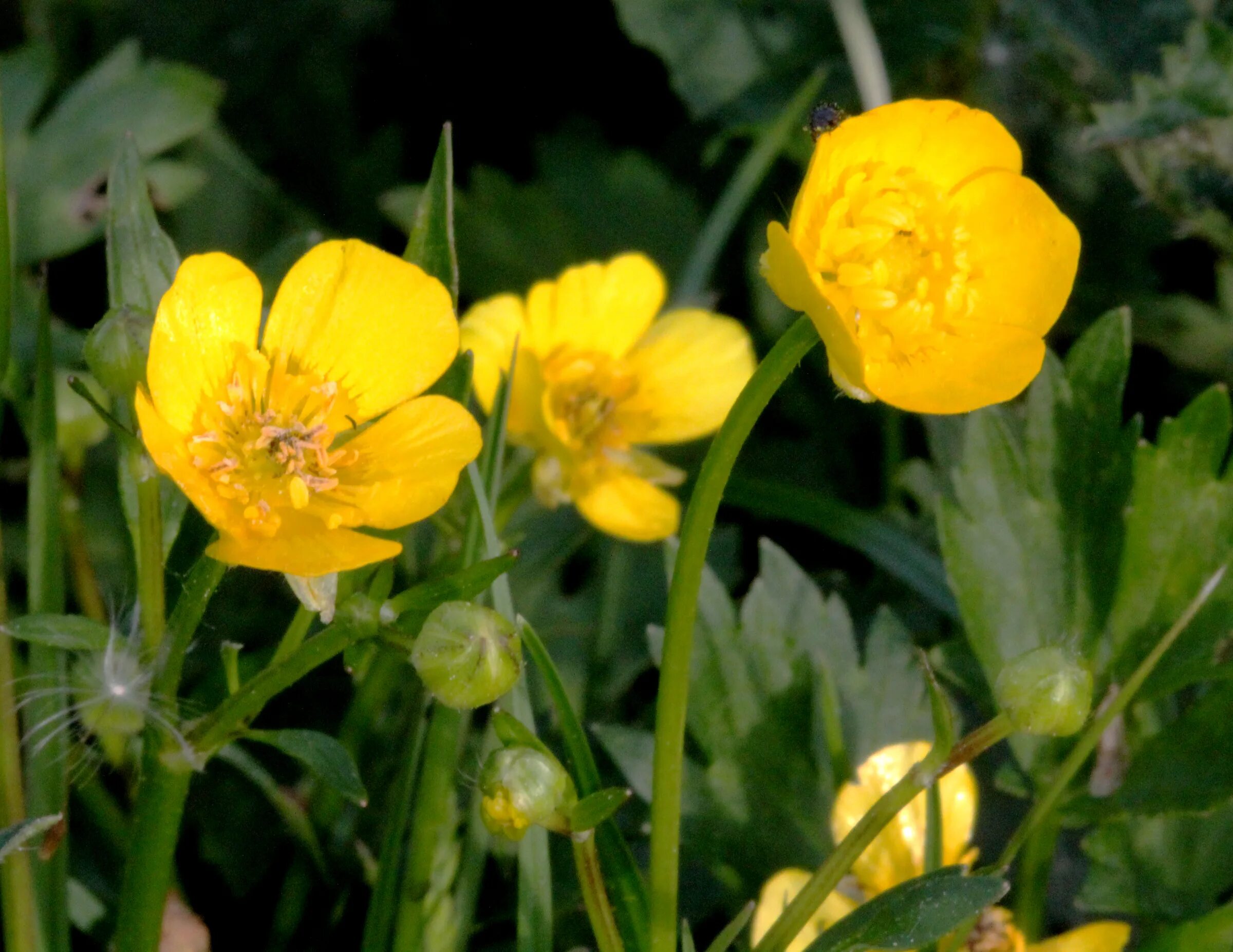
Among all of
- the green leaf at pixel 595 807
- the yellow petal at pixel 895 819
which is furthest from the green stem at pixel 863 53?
the green leaf at pixel 595 807

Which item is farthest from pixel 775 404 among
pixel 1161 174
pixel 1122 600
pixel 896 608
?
pixel 1122 600

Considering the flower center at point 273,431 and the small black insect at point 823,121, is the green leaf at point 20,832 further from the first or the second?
the small black insect at point 823,121

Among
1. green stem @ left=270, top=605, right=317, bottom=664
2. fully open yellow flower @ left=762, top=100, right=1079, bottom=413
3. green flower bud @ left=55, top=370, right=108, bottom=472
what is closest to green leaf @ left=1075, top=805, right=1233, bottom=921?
fully open yellow flower @ left=762, top=100, right=1079, bottom=413

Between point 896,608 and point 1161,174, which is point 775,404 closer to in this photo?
point 896,608

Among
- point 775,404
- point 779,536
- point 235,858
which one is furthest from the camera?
point 775,404

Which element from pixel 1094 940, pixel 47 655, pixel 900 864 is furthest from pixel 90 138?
pixel 1094 940

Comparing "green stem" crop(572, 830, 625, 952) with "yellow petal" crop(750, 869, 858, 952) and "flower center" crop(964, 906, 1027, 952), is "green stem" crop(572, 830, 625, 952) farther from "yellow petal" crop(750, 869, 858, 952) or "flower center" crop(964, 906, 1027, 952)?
"flower center" crop(964, 906, 1027, 952)
